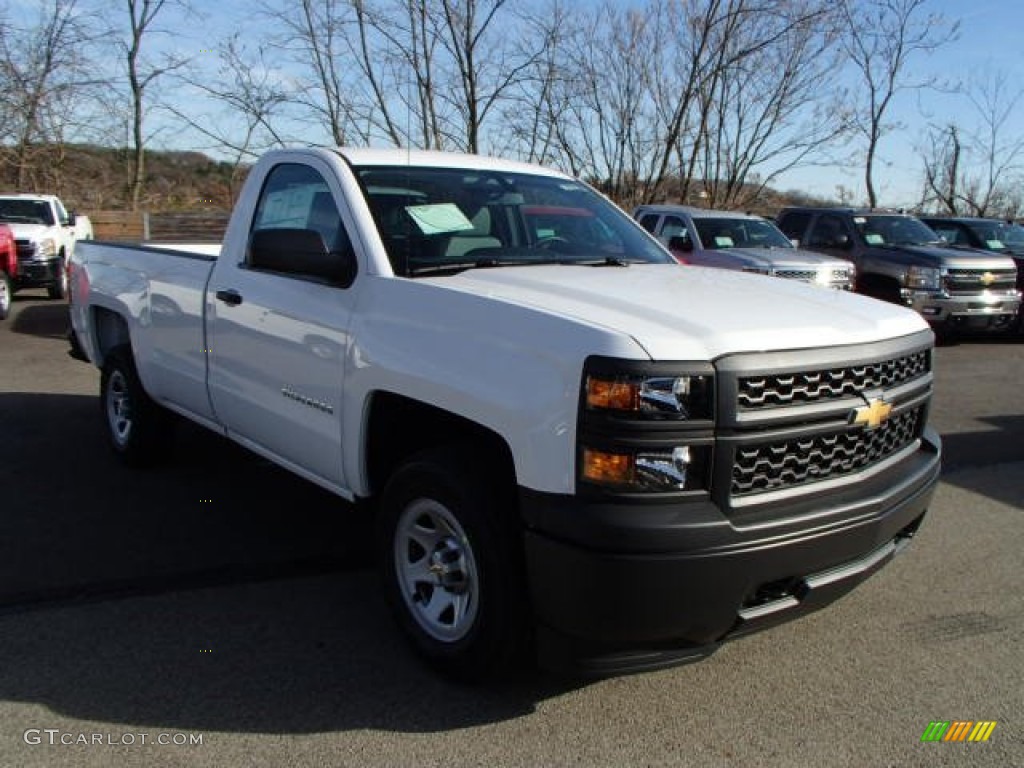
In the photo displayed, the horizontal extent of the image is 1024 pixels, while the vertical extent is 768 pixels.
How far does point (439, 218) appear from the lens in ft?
12.6

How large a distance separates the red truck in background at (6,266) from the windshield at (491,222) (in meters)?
11.1

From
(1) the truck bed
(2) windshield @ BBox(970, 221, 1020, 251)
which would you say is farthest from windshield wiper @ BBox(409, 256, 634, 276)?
(2) windshield @ BBox(970, 221, 1020, 251)

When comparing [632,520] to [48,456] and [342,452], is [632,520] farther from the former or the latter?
[48,456]

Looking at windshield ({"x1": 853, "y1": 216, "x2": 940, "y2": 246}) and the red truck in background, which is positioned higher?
windshield ({"x1": 853, "y1": 216, "x2": 940, "y2": 246})

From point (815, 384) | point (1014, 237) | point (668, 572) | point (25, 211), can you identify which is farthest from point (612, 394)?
point (25, 211)

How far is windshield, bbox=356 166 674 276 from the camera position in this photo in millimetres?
3688

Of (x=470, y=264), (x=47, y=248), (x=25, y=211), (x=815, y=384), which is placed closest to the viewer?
(x=815, y=384)

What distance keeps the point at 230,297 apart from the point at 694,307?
7.79 feet

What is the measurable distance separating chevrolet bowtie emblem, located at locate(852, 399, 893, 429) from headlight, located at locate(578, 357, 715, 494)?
24.7 inches

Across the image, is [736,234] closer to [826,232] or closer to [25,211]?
[826,232]

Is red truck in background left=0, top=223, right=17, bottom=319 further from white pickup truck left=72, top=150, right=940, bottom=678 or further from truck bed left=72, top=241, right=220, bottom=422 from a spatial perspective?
white pickup truck left=72, top=150, right=940, bottom=678

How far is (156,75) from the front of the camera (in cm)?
2720

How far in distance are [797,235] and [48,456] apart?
11928 mm

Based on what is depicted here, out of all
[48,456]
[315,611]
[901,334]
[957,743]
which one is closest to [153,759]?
[315,611]
